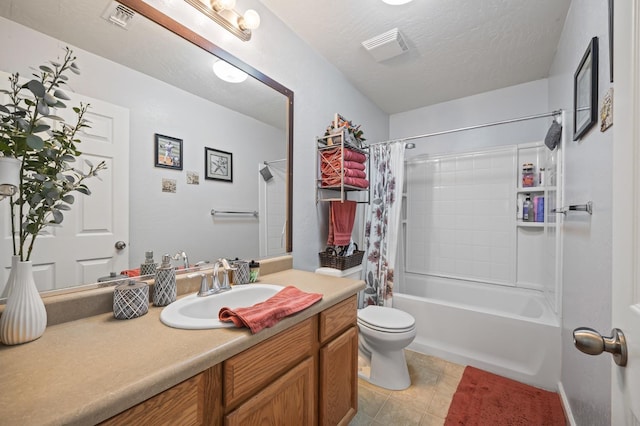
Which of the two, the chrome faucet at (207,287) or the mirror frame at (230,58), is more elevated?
the mirror frame at (230,58)

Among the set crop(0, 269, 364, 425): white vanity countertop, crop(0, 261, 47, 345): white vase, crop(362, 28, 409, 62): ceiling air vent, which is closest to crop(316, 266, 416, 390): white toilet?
crop(0, 269, 364, 425): white vanity countertop

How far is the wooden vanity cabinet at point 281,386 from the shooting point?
65cm

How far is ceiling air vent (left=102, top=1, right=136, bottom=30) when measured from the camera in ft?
3.32

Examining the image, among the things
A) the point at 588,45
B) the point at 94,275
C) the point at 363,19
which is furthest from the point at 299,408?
the point at 363,19

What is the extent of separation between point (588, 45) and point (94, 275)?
232cm

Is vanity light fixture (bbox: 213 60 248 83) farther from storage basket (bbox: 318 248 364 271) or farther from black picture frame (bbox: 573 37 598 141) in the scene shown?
black picture frame (bbox: 573 37 598 141)

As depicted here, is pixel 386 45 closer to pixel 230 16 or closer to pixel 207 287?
pixel 230 16

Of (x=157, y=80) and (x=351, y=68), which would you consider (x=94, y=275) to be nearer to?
(x=157, y=80)

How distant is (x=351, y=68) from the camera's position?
228cm

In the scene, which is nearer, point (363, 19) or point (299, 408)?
point (299, 408)

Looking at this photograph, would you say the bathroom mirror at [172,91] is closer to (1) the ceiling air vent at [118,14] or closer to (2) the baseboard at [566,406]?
(1) the ceiling air vent at [118,14]

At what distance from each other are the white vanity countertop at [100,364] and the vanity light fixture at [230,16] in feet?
4.48

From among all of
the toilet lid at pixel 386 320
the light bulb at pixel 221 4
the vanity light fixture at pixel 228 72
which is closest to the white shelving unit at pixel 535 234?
the toilet lid at pixel 386 320

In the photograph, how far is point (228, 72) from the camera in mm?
1428
